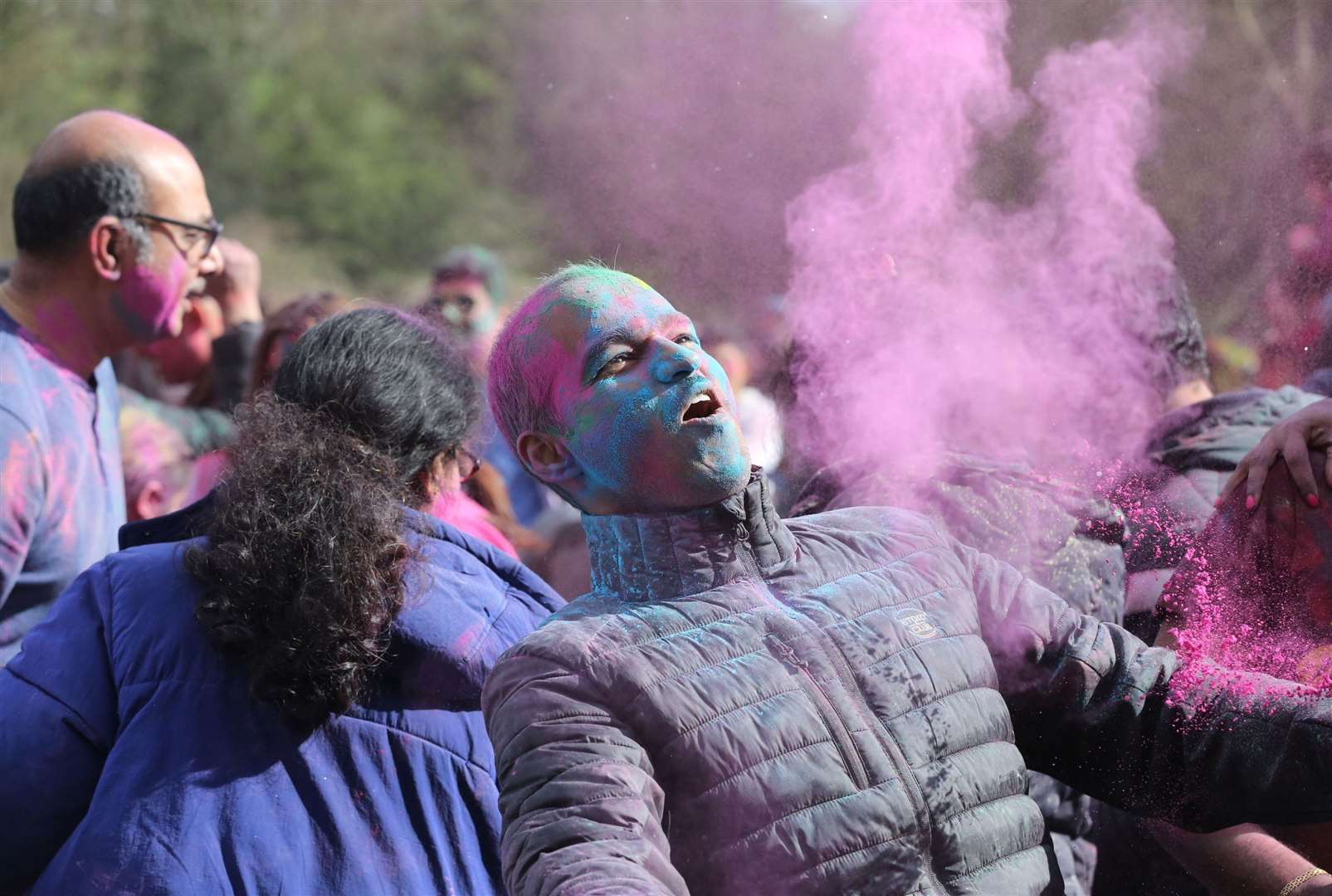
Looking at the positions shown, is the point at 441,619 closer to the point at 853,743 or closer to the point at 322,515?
the point at 322,515

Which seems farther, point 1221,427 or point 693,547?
point 1221,427

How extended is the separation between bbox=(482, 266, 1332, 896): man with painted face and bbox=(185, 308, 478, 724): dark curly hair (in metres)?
0.33

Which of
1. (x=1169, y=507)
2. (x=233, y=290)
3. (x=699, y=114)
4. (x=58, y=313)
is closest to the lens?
(x=1169, y=507)

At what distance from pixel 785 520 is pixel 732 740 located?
462mm

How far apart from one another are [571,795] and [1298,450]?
4.53 feet

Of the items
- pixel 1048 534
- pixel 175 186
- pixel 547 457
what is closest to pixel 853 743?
pixel 547 457

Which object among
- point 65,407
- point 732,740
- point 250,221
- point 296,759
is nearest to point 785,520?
point 732,740

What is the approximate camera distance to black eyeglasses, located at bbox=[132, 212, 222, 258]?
357 cm

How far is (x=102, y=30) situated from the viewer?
26359 mm

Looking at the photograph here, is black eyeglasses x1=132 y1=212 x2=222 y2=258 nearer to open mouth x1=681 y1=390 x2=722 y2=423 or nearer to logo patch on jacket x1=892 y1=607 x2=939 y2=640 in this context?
open mouth x1=681 y1=390 x2=722 y2=423

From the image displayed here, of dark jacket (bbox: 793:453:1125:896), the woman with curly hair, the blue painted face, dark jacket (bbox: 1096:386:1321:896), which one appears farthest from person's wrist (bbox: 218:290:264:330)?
dark jacket (bbox: 1096:386:1321:896)

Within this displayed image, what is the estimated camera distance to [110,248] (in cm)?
354

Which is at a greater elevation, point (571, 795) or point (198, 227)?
point (198, 227)

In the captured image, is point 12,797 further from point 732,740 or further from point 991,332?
point 991,332
